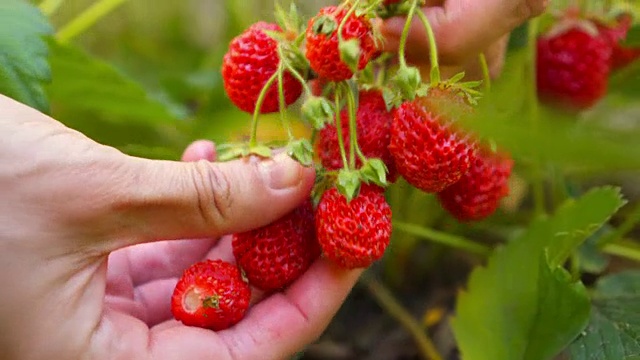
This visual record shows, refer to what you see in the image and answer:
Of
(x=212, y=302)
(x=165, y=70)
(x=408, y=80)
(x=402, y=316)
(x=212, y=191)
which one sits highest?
(x=408, y=80)

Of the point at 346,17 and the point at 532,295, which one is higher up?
the point at 346,17

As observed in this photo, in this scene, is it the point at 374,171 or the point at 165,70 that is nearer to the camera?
the point at 374,171

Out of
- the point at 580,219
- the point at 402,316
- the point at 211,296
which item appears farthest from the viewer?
the point at 402,316

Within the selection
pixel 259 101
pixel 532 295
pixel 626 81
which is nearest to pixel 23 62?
pixel 259 101

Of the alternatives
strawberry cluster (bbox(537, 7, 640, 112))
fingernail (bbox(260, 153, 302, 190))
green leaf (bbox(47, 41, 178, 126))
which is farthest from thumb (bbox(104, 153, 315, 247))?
strawberry cluster (bbox(537, 7, 640, 112))

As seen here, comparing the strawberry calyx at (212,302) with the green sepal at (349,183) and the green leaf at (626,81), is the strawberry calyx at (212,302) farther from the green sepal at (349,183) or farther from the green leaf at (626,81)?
the green leaf at (626,81)

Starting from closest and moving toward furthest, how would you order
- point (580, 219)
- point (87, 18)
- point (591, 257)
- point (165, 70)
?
point (580, 219) < point (591, 257) < point (87, 18) < point (165, 70)

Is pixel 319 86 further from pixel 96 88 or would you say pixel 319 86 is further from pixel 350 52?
pixel 96 88

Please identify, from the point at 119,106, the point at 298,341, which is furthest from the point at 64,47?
the point at 298,341

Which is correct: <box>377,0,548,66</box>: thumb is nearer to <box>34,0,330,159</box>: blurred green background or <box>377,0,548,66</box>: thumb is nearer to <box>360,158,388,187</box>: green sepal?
<box>360,158,388,187</box>: green sepal
